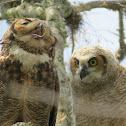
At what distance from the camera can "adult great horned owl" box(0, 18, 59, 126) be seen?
1.80 metres

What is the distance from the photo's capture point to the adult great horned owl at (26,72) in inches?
71.1

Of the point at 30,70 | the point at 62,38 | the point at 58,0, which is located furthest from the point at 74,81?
the point at 58,0

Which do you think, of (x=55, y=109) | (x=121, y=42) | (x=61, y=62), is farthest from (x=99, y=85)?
(x=121, y=42)

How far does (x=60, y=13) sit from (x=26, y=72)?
6.99 ft

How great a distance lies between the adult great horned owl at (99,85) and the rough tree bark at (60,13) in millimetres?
546

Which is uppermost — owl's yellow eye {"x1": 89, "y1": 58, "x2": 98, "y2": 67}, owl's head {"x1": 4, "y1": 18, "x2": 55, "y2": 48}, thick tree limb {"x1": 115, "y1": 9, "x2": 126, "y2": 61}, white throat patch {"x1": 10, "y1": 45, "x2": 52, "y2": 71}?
owl's head {"x1": 4, "y1": 18, "x2": 55, "y2": 48}

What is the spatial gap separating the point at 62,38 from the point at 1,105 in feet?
5.75

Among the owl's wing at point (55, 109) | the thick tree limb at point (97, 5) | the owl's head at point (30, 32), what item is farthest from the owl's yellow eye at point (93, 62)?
the thick tree limb at point (97, 5)

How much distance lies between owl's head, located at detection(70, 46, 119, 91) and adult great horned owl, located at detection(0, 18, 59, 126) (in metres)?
0.26

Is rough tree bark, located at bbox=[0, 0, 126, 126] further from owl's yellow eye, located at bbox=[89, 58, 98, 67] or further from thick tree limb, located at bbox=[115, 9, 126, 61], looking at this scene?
owl's yellow eye, located at bbox=[89, 58, 98, 67]

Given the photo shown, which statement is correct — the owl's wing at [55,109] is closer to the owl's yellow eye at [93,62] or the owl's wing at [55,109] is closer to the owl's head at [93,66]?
the owl's head at [93,66]

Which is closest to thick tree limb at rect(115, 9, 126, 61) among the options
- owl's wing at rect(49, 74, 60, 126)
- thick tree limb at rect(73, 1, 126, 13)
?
thick tree limb at rect(73, 1, 126, 13)

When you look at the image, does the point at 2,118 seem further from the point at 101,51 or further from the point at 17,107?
the point at 101,51

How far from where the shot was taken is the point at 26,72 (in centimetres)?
182
